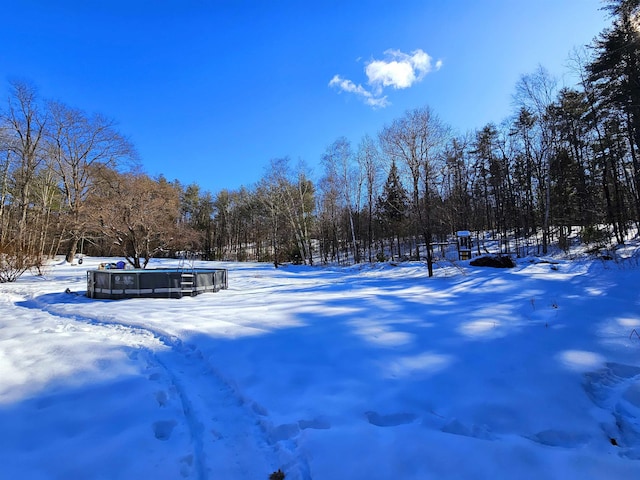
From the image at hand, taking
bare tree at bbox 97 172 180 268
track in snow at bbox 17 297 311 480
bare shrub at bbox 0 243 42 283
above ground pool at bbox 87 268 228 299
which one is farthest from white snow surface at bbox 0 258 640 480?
bare tree at bbox 97 172 180 268

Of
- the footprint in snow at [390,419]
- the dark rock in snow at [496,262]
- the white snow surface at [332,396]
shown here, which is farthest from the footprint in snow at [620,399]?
the dark rock in snow at [496,262]

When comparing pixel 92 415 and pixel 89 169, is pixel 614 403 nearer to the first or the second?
pixel 92 415

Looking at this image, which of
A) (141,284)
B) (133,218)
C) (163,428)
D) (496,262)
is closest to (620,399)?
(163,428)

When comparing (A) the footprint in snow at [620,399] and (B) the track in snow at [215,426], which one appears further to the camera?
(A) the footprint in snow at [620,399]

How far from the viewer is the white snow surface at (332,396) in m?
2.19

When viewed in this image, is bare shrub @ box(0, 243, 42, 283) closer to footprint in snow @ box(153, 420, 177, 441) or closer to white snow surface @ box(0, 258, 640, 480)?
white snow surface @ box(0, 258, 640, 480)

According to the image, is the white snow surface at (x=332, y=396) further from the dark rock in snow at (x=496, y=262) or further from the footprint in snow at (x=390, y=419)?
the dark rock in snow at (x=496, y=262)

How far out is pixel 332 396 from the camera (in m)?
3.09

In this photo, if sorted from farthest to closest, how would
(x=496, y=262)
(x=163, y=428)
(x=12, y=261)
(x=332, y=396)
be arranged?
1. (x=496, y=262)
2. (x=12, y=261)
3. (x=332, y=396)
4. (x=163, y=428)

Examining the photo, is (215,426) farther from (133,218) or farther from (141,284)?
(133,218)

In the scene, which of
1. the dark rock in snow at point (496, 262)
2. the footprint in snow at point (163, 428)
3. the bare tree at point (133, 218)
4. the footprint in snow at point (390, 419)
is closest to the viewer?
the footprint in snow at point (163, 428)

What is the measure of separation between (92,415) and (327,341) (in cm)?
274

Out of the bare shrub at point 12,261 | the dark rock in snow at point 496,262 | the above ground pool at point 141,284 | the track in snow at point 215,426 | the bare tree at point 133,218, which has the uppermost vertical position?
the bare tree at point 133,218

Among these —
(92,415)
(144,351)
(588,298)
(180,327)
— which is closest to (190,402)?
(92,415)
